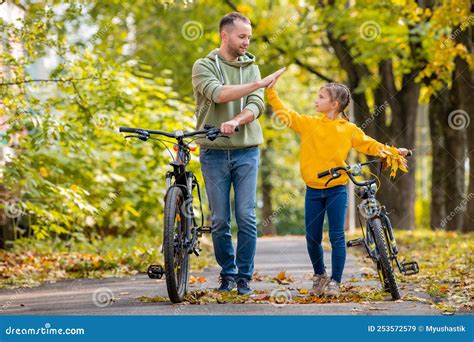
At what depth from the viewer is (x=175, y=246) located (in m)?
6.71

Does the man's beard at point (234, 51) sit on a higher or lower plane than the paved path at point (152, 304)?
higher

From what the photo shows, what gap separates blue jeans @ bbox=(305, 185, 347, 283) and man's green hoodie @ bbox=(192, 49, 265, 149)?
0.66 m

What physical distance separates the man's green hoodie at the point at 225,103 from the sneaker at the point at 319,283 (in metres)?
1.20

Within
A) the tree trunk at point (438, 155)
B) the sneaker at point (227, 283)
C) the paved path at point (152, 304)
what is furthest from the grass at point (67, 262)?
the tree trunk at point (438, 155)

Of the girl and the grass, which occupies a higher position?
the girl

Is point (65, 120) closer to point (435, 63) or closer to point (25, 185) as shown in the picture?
point (25, 185)

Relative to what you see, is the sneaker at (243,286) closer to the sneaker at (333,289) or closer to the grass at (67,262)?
the sneaker at (333,289)

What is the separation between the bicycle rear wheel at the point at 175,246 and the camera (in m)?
6.35

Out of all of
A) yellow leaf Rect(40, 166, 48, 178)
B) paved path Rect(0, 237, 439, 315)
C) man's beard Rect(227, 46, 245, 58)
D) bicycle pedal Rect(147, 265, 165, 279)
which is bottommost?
paved path Rect(0, 237, 439, 315)

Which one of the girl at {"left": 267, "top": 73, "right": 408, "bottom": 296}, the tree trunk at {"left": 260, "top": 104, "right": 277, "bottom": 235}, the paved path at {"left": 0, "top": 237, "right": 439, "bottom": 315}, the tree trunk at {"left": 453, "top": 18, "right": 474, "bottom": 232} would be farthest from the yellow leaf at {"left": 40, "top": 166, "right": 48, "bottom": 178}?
the tree trunk at {"left": 260, "top": 104, "right": 277, "bottom": 235}

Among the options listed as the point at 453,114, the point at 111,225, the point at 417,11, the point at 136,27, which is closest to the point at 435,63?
the point at 417,11

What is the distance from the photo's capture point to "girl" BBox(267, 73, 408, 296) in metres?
7.15

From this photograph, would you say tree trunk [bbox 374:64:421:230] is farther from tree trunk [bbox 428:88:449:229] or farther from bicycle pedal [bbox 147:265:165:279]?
bicycle pedal [bbox 147:265:165:279]

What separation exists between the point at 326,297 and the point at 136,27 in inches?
778
